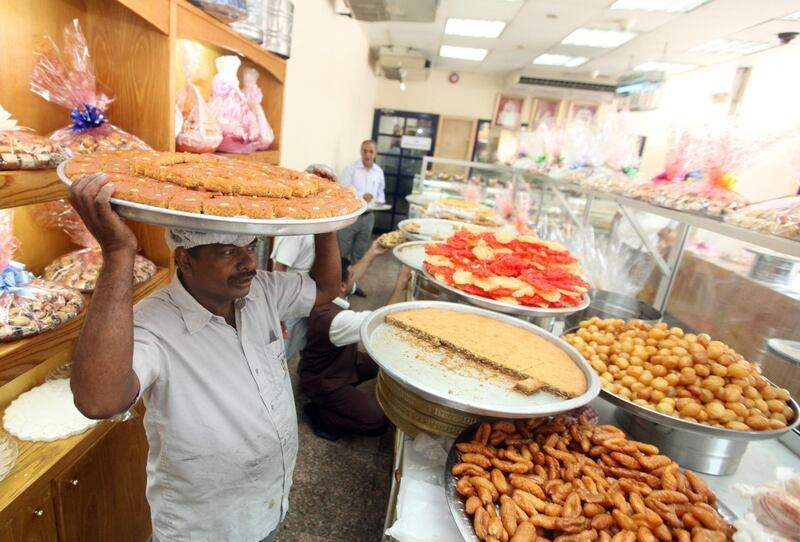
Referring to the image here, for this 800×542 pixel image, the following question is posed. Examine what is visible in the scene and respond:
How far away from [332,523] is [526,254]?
5.63 feet

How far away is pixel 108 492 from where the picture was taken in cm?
154

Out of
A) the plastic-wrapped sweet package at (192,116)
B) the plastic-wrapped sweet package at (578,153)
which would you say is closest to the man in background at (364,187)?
the plastic-wrapped sweet package at (578,153)

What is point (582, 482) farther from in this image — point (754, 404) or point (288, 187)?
point (288, 187)

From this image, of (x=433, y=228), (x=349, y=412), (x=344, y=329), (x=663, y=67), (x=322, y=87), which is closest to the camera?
(x=344, y=329)

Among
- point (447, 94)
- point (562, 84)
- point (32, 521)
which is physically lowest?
point (32, 521)

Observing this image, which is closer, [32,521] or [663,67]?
[32,521]

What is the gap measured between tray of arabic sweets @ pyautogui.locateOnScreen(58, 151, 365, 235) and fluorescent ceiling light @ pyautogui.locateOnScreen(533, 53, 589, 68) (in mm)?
8011

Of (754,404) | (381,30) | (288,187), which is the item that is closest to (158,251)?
(288,187)

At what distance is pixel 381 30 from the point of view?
7168mm

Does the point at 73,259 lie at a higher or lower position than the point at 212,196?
lower

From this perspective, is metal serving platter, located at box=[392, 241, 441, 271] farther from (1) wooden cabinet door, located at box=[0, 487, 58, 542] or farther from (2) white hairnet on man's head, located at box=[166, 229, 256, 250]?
(1) wooden cabinet door, located at box=[0, 487, 58, 542]

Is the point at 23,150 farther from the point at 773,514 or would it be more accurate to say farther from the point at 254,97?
Result: the point at 773,514

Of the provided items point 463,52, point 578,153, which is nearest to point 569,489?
point 578,153

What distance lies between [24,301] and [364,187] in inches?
212
